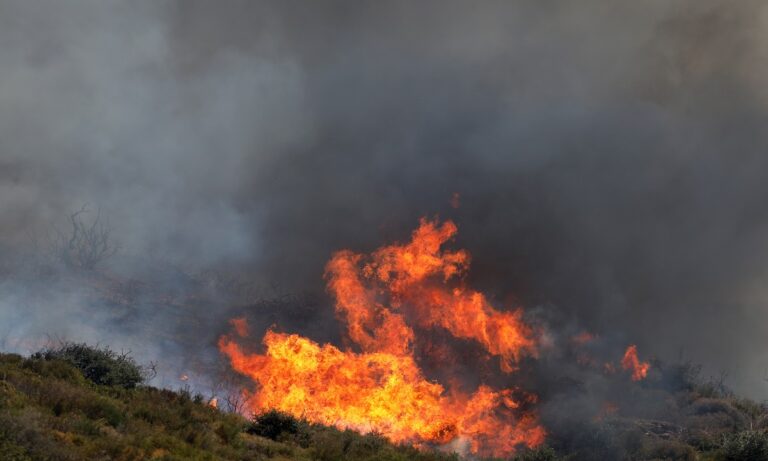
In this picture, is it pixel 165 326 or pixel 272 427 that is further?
pixel 165 326

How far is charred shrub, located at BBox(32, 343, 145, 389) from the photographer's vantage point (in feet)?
59.6

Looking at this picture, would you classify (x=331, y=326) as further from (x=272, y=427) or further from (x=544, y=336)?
(x=272, y=427)

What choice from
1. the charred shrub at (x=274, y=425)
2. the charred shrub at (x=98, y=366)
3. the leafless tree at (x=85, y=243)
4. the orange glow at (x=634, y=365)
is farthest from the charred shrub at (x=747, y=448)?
the leafless tree at (x=85, y=243)

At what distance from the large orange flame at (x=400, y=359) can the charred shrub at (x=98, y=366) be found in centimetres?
844

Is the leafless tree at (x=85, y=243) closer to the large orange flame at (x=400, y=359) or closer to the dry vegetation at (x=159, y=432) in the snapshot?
the large orange flame at (x=400, y=359)

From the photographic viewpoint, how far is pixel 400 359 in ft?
113

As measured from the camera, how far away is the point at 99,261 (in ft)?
181

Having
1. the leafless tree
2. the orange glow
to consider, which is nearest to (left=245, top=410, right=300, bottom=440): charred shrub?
the orange glow

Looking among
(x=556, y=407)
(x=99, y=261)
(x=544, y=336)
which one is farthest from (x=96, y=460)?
(x=99, y=261)

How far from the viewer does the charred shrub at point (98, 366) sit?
18156mm

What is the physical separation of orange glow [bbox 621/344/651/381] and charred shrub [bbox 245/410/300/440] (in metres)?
30.6

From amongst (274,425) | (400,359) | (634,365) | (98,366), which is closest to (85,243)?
(400,359)

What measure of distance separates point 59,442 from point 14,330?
104 feet

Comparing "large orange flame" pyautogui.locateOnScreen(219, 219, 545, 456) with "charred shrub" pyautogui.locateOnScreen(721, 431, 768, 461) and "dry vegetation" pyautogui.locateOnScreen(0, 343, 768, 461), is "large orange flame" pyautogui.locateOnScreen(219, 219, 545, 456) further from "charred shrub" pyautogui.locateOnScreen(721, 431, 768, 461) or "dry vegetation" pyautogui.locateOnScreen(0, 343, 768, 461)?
"charred shrub" pyautogui.locateOnScreen(721, 431, 768, 461)
